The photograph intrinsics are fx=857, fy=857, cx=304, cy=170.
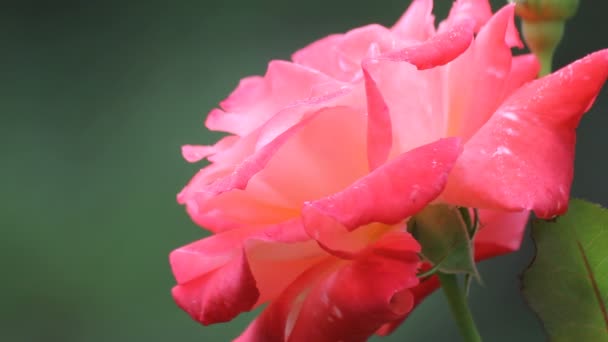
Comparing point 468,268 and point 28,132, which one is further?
point 28,132

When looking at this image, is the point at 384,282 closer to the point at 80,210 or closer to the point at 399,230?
the point at 399,230

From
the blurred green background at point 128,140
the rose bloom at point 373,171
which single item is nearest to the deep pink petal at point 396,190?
the rose bloom at point 373,171

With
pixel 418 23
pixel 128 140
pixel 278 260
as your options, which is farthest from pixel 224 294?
pixel 128 140

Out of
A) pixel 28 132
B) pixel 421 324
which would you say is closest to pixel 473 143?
pixel 421 324

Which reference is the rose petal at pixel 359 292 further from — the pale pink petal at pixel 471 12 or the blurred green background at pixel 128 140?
the blurred green background at pixel 128 140

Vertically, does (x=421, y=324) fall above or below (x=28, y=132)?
below

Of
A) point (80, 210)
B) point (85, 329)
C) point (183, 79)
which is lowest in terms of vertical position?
point (85, 329)

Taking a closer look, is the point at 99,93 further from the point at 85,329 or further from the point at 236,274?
the point at 236,274
